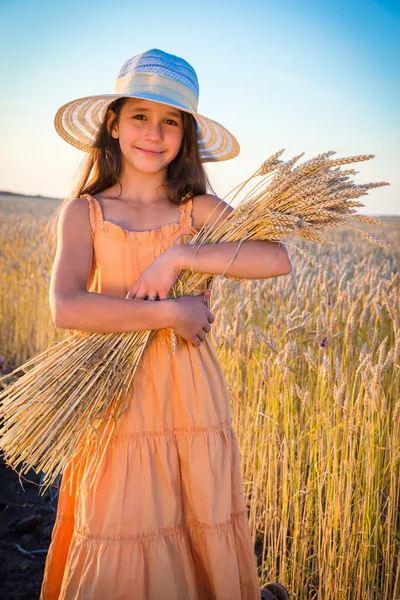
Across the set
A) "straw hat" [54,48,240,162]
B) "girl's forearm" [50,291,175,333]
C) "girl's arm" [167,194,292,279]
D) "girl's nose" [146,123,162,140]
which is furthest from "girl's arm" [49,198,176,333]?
"straw hat" [54,48,240,162]

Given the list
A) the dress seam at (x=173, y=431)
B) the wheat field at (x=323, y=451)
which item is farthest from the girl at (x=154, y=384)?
the wheat field at (x=323, y=451)

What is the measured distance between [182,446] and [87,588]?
Result: 37cm

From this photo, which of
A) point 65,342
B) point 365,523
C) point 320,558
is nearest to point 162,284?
point 65,342

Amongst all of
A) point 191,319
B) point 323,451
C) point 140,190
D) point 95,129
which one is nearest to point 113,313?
point 191,319

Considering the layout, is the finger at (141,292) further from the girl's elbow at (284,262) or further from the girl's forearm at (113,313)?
the girl's elbow at (284,262)

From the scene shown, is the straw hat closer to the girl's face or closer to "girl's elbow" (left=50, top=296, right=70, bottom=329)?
the girl's face

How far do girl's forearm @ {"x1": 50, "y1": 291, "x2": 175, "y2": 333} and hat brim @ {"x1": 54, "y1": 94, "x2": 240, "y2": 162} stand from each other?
59cm

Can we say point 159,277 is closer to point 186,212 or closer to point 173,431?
point 186,212

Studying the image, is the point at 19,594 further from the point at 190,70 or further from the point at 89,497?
the point at 190,70

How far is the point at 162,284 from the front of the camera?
1413mm

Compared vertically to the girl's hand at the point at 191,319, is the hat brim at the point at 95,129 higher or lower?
higher

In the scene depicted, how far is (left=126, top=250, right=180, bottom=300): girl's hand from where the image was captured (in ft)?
4.64

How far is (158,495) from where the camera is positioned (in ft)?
4.41

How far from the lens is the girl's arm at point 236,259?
4.66ft
